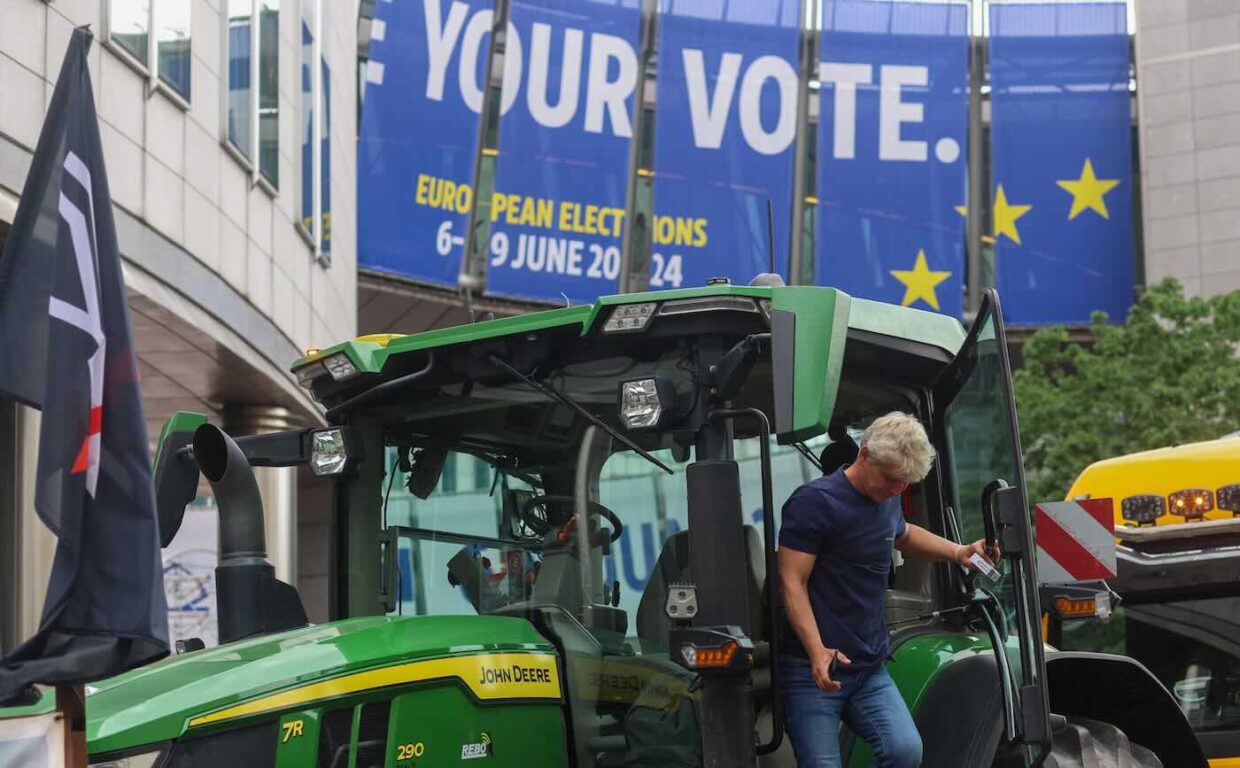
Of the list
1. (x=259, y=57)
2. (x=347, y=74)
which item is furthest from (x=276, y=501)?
(x=347, y=74)

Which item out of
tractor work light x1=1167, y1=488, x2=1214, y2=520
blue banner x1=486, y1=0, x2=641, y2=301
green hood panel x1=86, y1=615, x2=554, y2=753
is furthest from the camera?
blue banner x1=486, y1=0, x2=641, y2=301

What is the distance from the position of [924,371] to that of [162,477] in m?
2.56

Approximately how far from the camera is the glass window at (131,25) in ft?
44.9

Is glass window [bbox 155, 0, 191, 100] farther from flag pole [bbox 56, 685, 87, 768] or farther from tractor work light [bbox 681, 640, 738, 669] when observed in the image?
flag pole [bbox 56, 685, 87, 768]

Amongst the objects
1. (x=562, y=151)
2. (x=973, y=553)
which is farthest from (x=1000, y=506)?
(x=562, y=151)

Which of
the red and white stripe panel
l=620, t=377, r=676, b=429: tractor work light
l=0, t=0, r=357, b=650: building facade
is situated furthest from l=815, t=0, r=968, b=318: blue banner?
l=620, t=377, r=676, b=429: tractor work light

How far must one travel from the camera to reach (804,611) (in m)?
5.04

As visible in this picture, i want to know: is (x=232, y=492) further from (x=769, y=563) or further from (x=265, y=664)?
(x=769, y=563)

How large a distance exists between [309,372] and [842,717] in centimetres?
219

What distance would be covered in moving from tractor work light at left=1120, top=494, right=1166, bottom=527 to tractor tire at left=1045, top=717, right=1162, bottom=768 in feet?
11.4

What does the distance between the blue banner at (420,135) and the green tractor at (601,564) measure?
21.9 m

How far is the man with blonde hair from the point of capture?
504cm

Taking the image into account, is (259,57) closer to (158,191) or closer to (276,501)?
(158,191)

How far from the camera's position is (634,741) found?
524 cm
